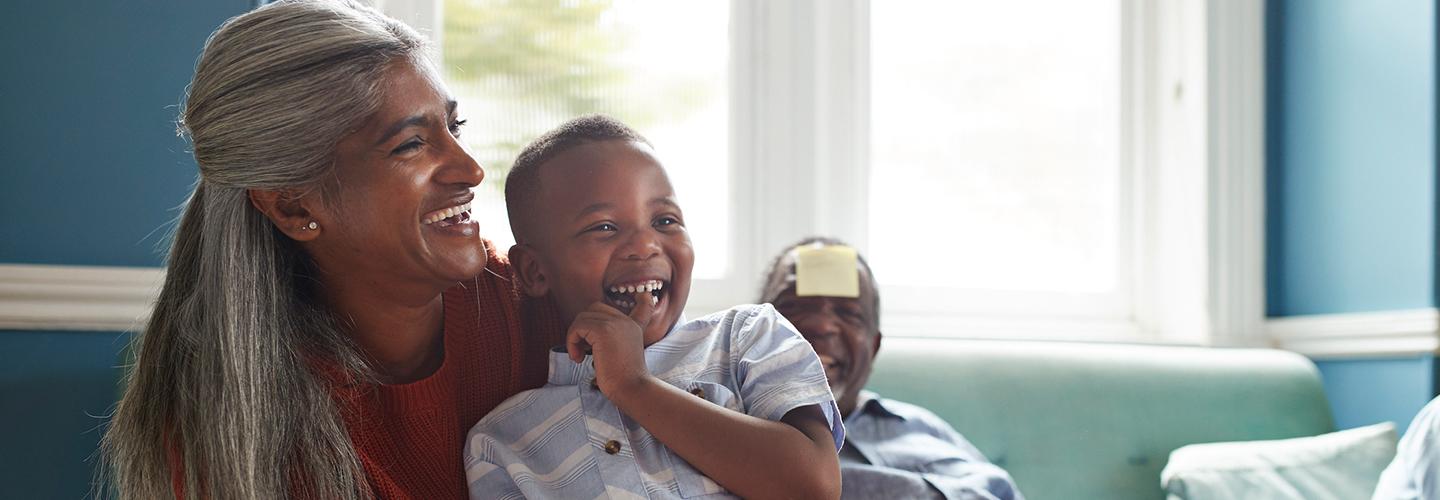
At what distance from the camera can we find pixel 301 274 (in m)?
1.30

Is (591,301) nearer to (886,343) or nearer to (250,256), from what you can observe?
(250,256)

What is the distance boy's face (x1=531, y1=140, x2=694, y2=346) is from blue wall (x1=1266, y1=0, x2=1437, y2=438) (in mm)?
1764

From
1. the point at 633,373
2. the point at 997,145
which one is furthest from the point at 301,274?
the point at 997,145

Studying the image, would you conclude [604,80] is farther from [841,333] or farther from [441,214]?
[441,214]

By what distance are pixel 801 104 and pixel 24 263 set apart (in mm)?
1489

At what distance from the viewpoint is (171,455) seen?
3.96 feet

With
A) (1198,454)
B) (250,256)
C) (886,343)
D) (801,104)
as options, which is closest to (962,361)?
(886,343)

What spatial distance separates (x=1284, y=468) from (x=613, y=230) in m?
1.41

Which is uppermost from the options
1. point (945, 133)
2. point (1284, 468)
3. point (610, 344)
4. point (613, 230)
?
point (945, 133)

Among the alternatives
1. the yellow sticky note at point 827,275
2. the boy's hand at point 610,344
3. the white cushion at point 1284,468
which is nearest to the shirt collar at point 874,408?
the yellow sticky note at point 827,275

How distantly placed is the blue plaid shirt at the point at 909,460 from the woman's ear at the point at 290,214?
2.62 feet

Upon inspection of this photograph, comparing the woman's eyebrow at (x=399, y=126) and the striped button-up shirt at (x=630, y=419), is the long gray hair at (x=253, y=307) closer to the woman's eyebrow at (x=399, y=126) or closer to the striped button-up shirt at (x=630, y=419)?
the woman's eyebrow at (x=399, y=126)

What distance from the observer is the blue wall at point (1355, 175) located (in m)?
2.29

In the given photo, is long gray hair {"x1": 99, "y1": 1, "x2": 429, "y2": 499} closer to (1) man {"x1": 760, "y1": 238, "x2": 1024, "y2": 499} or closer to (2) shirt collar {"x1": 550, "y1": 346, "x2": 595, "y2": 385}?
(2) shirt collar {"x1": 550, "y1": 346, "x2": 595, "y2": 385}
